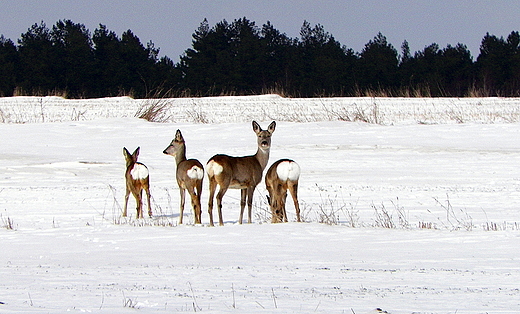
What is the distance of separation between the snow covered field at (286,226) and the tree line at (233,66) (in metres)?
34.6

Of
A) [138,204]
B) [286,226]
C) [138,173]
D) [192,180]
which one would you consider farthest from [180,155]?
[286,226]

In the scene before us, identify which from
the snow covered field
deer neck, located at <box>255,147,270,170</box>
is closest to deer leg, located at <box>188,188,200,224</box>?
the snow covered field

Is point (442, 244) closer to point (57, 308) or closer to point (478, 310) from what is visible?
point (478, 310)

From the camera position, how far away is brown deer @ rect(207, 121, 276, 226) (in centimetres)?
1203

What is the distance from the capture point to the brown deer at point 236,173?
1203 cm

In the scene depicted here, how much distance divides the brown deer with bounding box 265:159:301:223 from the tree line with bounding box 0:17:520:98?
163ft

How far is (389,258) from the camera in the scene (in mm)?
9000

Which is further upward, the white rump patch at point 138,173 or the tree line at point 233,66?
the tree line at point 233,66

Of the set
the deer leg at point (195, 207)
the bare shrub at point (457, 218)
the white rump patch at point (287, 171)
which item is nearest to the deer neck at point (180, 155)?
the deer leg at point (195, 207)

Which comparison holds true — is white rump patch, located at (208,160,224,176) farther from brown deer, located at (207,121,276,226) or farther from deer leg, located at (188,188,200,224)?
deer leg, located at (188,188,200,224)

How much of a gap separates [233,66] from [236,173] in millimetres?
57083

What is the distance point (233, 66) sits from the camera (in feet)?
226

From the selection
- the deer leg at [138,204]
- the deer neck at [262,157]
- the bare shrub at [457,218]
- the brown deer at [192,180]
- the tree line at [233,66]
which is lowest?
the bare shrub at [457,218]

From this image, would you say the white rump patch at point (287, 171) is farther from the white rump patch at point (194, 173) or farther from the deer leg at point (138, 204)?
the deer leg at point (138, 204)
